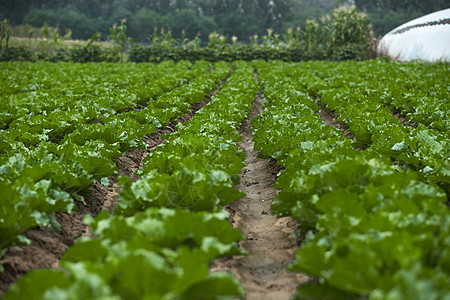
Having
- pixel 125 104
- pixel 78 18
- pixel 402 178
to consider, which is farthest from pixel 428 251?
pixel 78 18

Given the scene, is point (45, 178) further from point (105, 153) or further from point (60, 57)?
point (60, 57)

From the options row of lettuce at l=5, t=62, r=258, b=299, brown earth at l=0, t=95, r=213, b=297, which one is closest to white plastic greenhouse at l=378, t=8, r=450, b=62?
brown earth at l=0, t=95, r=213, b=297

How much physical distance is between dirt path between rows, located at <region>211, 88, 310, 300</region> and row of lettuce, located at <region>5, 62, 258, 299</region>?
43cm

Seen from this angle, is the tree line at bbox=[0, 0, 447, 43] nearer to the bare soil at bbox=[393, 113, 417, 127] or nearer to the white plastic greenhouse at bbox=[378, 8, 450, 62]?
the white plastic greenhouse at bbox=[378, 8, 450, 62]

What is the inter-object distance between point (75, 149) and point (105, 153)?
1.38ft

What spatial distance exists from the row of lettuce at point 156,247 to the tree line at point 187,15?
58.5m

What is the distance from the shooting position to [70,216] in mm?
4297

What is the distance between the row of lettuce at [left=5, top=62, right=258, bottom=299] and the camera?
191cm

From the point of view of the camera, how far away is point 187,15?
219ft

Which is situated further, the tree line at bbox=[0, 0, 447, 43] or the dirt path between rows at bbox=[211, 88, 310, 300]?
the tree line at bbox=[0, 0, 447, 43]

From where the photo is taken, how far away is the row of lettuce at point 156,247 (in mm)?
1913

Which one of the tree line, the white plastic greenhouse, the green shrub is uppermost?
the tree line

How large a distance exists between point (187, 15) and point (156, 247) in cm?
6881

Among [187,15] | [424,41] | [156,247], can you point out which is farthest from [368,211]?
[187,15]
